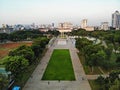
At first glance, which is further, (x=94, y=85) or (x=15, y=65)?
(x=94, y=85)

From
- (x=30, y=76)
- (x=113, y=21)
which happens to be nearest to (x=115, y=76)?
(x=30, y=76)

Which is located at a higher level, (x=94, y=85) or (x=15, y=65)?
(x=15, y=65)

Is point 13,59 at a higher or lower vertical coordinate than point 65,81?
higher

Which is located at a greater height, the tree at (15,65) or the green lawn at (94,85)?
the tree at (15,65)

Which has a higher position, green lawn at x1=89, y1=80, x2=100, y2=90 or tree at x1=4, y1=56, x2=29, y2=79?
tree at x1=4, y1=56, x2=29, y2=79

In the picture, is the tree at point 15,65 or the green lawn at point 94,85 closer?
the green lawn at point 94,85

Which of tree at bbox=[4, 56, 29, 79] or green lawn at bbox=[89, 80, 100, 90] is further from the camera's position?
tree at bbox=[4, 56, 29, 79]

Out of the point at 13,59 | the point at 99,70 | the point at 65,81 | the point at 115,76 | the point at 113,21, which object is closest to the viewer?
the point at 115,76

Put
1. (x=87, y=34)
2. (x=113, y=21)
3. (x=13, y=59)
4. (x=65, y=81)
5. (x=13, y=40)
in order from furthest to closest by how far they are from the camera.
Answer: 1. (x=113, y=21)
2. (x=87, y=34)
3. (x=13, y=40)
4. (x=65, y=81)
5. (x=13, y=59)

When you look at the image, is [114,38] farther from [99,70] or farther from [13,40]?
[13,40]

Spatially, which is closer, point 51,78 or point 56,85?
point 56,85
